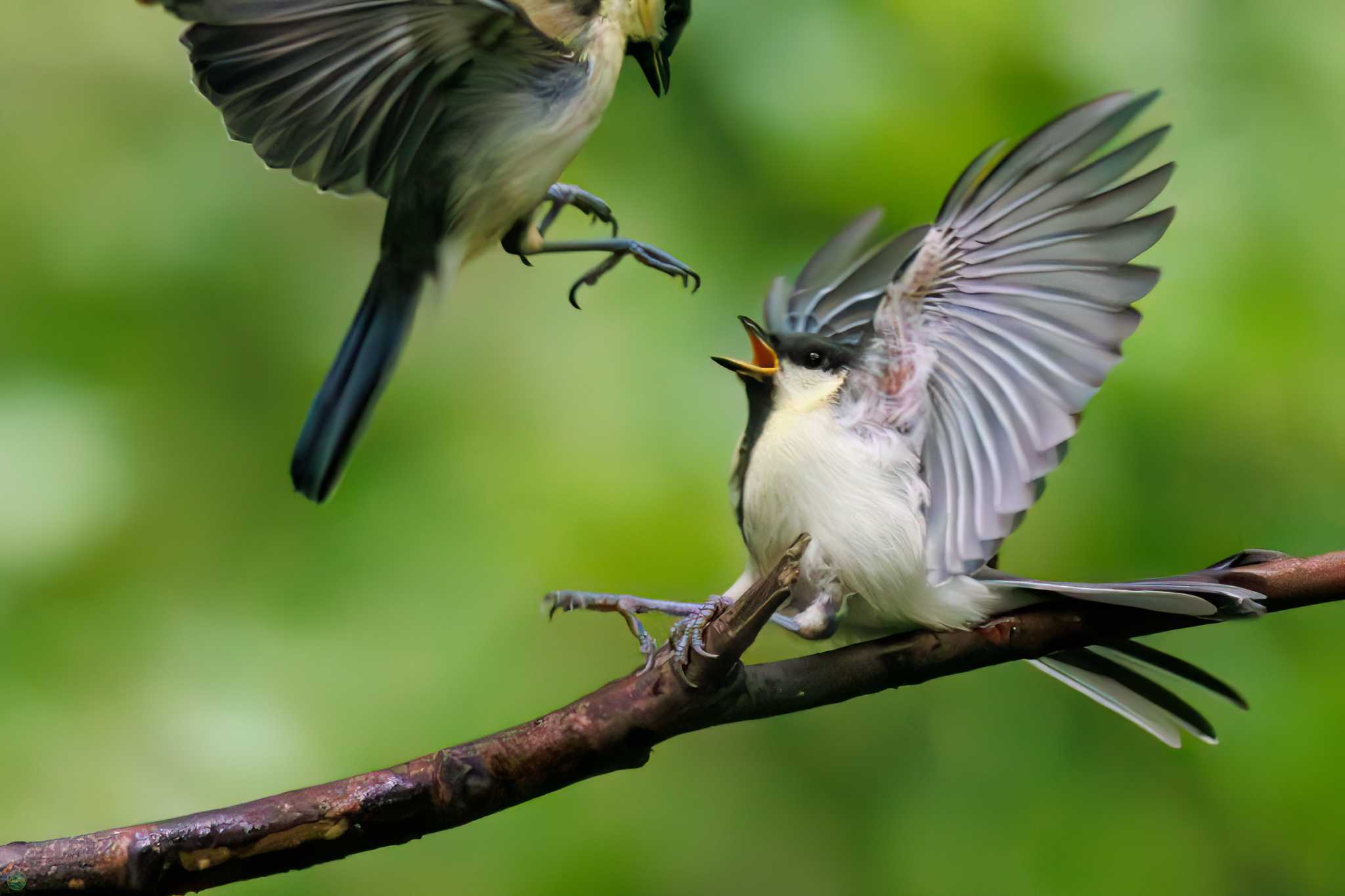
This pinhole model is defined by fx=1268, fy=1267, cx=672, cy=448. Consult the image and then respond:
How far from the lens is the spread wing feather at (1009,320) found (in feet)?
2.37

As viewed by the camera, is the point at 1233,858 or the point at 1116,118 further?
the point at 1233,858

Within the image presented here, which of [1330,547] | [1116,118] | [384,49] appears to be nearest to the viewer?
[384,49]

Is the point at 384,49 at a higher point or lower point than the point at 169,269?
higher

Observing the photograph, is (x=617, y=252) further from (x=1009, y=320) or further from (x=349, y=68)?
(x=1009, y=320)

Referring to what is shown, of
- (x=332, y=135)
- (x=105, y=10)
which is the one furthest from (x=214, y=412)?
(x=332, y=135)

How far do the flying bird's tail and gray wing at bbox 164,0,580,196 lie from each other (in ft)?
1.64

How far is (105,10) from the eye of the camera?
1457 millimetres

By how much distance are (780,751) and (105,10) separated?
3.79ft

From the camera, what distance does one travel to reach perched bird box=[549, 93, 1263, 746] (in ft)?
2.44

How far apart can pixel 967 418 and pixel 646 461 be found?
61 cm

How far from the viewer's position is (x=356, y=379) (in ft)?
1.58

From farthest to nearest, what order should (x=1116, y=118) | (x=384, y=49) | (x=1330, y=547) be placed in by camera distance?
(x=1330, y=547), (x=1116, y=118), (x=384, y=49)

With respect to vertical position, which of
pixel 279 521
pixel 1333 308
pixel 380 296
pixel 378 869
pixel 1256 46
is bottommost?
pixel 378 869

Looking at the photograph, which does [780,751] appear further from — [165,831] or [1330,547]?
[165,831]
